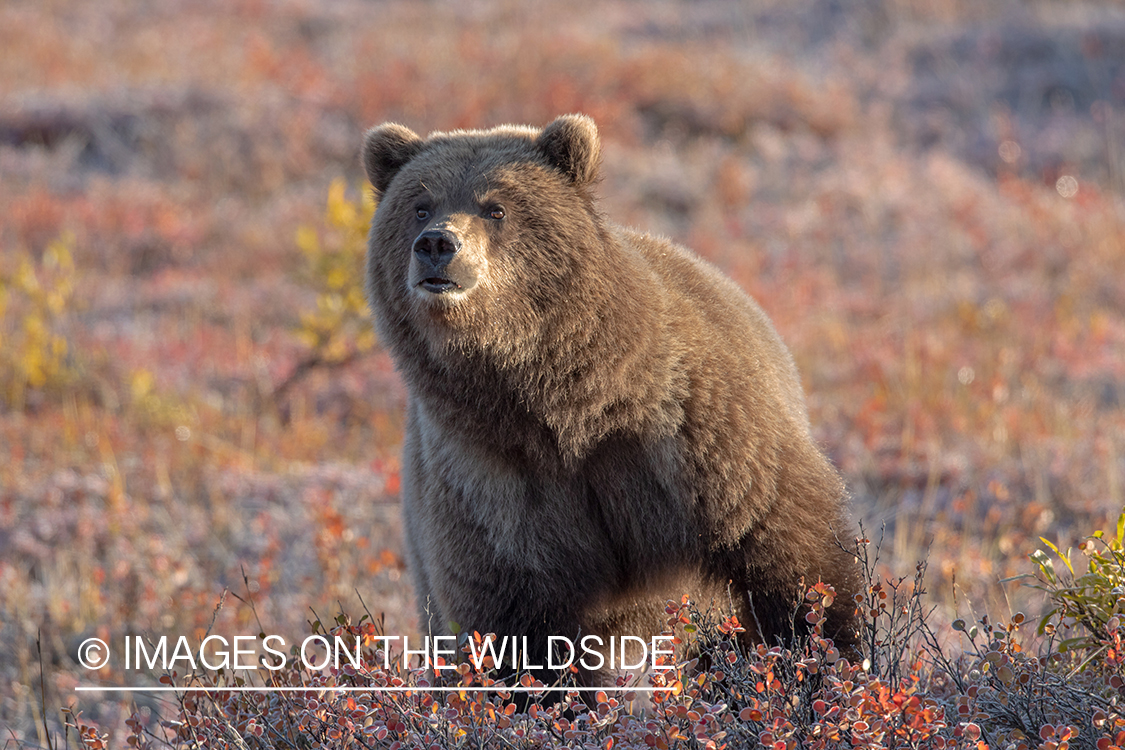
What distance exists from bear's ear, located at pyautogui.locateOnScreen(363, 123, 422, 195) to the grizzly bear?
1.09 ft

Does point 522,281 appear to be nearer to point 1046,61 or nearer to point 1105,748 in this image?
point 1105,748

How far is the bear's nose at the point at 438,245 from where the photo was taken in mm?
3361

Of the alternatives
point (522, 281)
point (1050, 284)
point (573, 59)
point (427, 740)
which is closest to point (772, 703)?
point (427, 740)

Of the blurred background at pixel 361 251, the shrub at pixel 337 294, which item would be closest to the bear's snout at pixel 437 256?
the blurred background at pixel 361 251

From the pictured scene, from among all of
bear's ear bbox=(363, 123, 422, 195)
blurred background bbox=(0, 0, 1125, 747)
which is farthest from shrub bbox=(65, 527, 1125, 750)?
bear's ear bbox=(363, 123, 422, 195)

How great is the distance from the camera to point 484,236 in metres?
3.58

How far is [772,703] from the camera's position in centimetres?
303

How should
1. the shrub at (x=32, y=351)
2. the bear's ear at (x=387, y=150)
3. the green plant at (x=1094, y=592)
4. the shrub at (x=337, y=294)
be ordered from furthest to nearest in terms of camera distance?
the shrub at (x=32, y=351) → the shrub at (x=337, y=294) → the bear's ear at (x=387, y=150) → the green plant at (x=1094, y=592)

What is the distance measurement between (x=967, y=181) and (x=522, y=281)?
10954 mm

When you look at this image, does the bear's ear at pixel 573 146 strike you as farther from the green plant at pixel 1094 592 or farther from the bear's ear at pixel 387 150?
the green plant at pixel 1094 592

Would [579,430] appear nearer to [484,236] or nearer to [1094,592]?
[484,236]

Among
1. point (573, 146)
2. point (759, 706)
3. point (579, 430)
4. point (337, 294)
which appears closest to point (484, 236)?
point (573, 146)

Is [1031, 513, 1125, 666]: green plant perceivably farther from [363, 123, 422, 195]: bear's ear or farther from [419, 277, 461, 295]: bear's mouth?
[363, 123, 422, 195]: bear's ear

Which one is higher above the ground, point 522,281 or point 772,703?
point 522,281
